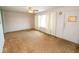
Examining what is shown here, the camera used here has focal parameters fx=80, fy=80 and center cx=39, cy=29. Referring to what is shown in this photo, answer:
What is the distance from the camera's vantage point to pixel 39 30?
117cm

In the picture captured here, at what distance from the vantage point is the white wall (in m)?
1.07

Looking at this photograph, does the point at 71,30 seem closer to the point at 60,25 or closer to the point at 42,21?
the point at 60,25

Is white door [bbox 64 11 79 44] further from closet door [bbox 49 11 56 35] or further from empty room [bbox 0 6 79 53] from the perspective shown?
closet door [bbox 49 11 56 35]

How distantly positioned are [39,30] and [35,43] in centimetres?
20

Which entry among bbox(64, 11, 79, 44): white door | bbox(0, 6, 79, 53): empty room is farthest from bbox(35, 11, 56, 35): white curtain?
bbox(64, 11, 79, 44): white door

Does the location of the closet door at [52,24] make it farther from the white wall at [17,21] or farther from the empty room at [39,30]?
the white wall at [17,21]

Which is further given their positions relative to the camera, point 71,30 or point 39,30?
point 39,30

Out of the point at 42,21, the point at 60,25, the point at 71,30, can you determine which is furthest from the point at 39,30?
the point at 71,30
